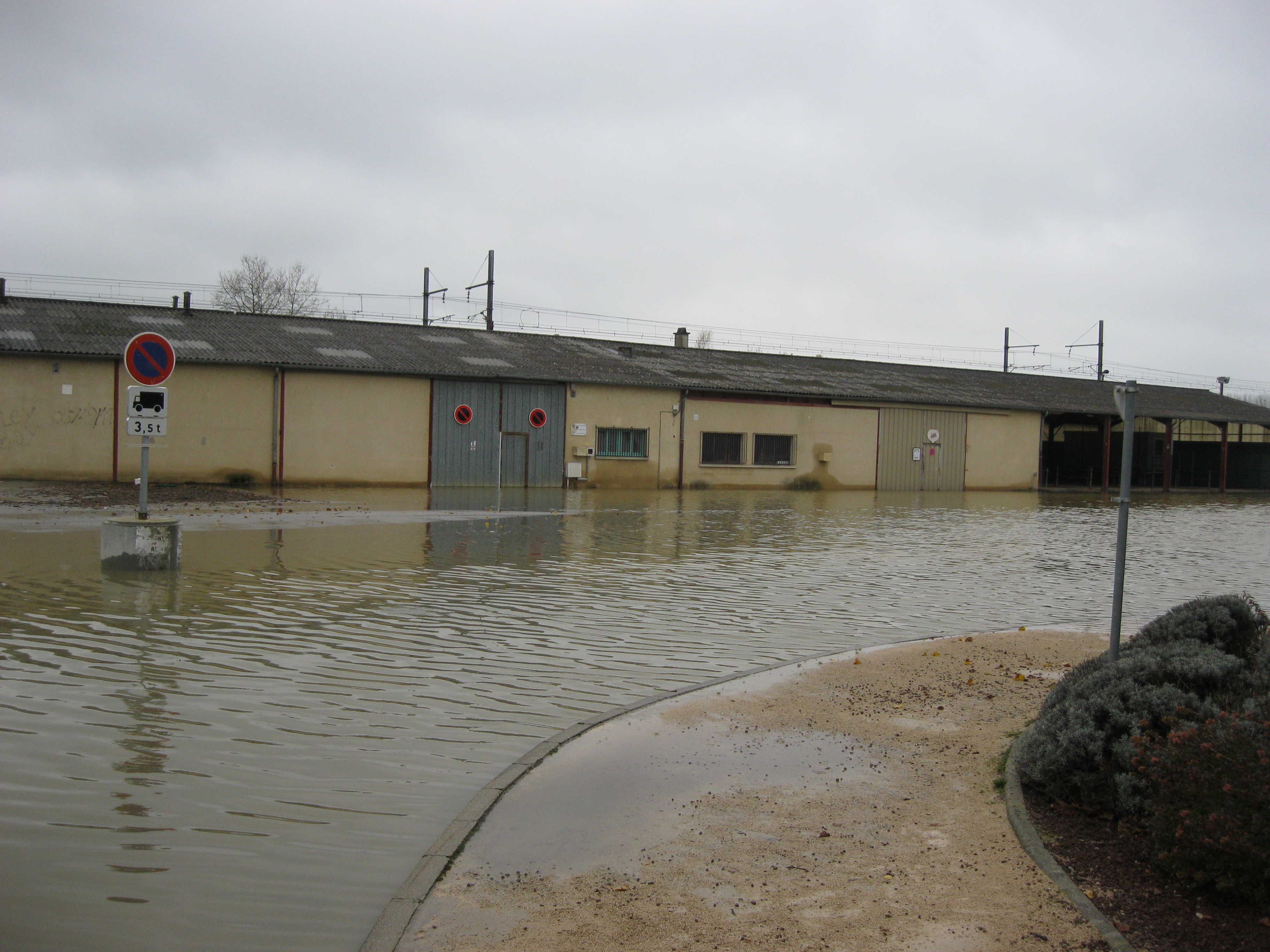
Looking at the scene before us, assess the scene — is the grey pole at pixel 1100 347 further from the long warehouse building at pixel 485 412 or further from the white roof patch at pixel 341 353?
the white roof patch at pixel 341 353

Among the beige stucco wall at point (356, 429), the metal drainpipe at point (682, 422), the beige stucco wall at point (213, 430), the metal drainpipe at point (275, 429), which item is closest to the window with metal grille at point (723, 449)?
the metal drainpipe at point (682, 422)

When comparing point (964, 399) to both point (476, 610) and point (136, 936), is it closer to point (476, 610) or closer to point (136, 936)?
point (476, 610)

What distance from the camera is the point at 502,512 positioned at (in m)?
22.2

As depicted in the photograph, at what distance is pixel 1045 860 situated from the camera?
14.1ft


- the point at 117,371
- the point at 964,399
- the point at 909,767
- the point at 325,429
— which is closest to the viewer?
the point at 909,767

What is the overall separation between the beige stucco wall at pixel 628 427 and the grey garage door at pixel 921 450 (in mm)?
9265

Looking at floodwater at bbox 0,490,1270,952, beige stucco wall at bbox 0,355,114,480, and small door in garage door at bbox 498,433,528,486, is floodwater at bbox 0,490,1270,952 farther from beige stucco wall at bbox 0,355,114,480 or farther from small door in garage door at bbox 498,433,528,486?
small door in garage door at bbox 498,433,528,486

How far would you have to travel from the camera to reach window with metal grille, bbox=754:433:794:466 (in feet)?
124

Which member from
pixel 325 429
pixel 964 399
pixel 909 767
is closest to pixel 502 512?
pixel 325 429

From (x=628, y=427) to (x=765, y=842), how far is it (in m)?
30.7

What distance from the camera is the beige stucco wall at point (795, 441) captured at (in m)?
36.4

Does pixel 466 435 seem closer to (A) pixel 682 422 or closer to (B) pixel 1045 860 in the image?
(A) pixel 682 422

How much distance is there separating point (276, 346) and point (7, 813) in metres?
28.2

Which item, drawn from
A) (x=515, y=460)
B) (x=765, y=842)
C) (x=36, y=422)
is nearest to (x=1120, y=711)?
(x=765, y=842)
